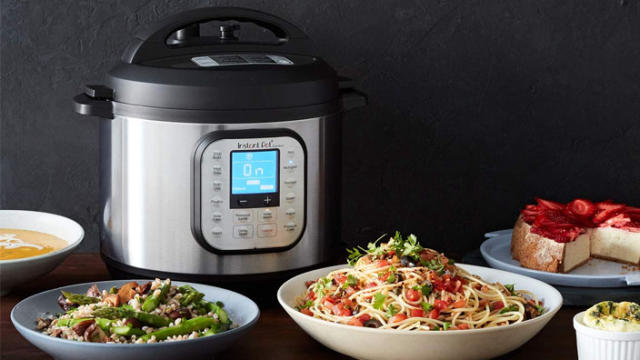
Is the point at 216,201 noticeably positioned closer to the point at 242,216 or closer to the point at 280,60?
the point at 242,216

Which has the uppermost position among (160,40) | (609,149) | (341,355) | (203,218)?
(160,40)

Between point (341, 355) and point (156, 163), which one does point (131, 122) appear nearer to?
point (156, 163)

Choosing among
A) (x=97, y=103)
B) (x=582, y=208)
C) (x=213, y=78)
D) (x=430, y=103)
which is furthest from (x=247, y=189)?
(x=582, y=208)

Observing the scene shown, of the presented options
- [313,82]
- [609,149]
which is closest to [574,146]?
[609,149]

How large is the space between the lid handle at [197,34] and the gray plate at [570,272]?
53 centimetres

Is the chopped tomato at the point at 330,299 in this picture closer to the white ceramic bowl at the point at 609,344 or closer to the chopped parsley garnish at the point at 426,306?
the chopped parsley garnish at the point at 426,306

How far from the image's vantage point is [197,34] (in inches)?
69.4

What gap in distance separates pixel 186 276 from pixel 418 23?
73cm

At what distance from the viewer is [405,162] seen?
2012 millimetres

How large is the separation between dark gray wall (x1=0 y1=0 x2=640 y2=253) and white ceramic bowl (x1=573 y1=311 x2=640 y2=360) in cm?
75

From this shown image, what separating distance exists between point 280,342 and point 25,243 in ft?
1.73

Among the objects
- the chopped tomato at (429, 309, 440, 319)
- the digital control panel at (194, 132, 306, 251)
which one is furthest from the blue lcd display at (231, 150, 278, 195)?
the chopped tomato at (429, 309, 440, 319)

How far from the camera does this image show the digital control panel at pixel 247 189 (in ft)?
5.08

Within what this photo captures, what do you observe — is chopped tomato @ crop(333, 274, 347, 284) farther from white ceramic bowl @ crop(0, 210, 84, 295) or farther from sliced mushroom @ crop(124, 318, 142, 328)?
white ceramic bowl @ crop(0, 210, 84, 295)
